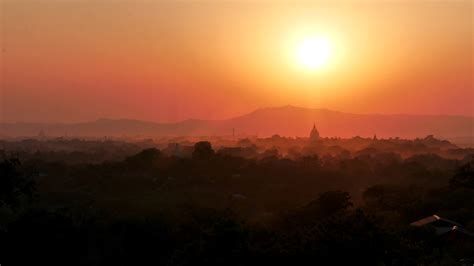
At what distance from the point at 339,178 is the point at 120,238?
31835 mm

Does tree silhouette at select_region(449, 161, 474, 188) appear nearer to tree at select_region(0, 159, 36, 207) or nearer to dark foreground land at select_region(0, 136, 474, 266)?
dark foreground land at select_region(0, 136, 474, 266)

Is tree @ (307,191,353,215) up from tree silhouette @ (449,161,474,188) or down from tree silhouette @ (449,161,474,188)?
down

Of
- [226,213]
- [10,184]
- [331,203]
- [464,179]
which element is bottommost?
[226,213]

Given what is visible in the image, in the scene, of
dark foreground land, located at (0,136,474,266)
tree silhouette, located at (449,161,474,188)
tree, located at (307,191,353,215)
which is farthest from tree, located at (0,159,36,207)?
tree silhouette, located at (449,161,474,188)

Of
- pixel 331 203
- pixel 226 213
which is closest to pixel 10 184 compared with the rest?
pixel 226 213

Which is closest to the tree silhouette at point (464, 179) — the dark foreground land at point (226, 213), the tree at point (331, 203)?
the dark foreground land at point (226, 213)

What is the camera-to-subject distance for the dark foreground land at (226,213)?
13126 millimetres

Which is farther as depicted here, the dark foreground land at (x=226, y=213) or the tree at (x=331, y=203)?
the tree at (x=331, y=203)

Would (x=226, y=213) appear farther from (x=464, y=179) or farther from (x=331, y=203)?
(x=464, y=179)

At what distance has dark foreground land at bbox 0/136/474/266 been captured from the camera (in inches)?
517

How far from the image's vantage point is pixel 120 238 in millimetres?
24000

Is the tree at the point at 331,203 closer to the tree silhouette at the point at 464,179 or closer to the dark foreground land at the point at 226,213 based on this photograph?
the dark foreground land at the point at 226,213

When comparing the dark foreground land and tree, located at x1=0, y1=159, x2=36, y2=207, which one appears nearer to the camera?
tree, located at x1=0, y1=159, x2=36, y2=207

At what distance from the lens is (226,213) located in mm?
25547
